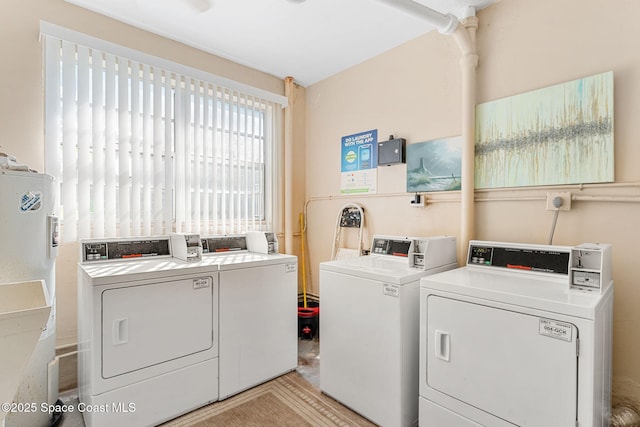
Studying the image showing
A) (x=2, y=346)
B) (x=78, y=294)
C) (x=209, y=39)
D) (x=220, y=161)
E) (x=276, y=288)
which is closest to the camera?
(x=2, y=346)

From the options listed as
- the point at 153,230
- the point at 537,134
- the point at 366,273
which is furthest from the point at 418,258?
the point at 153,230

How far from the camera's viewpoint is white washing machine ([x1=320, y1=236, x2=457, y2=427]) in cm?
179

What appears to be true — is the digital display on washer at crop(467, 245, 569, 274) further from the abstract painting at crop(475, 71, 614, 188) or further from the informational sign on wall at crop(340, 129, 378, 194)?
the informational sign on wall at crop(340, 129, 378, 194)

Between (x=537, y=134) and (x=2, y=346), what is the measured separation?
2603mm

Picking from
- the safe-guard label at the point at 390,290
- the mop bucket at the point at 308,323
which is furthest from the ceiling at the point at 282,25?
the mop bucket at the point at 308,323

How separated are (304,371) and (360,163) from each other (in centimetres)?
190

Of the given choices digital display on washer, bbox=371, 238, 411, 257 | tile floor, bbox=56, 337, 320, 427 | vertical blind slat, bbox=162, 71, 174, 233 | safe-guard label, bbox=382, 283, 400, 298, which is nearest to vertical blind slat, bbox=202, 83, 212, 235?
vertical blind slat, bbox=162, 71, 174, 233

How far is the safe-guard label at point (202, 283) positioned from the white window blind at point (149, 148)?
0.81 metres

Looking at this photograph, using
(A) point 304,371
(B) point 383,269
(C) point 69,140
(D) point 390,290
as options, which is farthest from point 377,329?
(C) point 69,140

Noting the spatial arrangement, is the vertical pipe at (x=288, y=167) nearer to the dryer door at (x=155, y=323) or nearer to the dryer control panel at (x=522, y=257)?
the dryer door at (x=155, y=323)

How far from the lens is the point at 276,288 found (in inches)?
96.2

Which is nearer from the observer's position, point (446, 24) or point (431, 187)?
point (446, 24)

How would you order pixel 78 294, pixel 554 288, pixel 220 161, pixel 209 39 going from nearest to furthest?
1. pixel 554 288
2. pixel 78 294
3. pixel 209 39
4. pixel 220 161

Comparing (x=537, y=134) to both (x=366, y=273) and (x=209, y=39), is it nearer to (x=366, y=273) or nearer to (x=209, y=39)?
(x=366, y=273)
